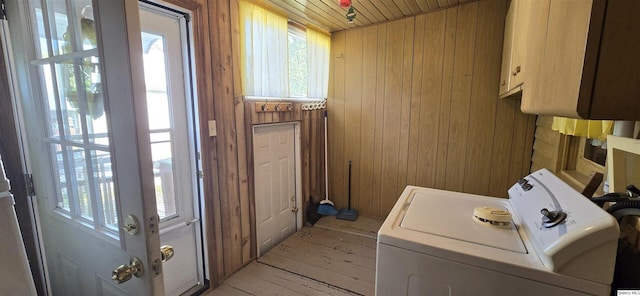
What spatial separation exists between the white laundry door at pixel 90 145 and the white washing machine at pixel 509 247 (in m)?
Answer: 0.89

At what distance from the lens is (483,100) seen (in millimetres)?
2643

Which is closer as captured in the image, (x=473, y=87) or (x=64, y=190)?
(x=64, y=190)

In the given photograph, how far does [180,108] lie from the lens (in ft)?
6.03

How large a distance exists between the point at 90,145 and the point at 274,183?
6.35ft

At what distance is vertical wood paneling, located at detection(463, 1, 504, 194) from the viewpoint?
2.51m

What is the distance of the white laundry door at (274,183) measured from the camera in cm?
256

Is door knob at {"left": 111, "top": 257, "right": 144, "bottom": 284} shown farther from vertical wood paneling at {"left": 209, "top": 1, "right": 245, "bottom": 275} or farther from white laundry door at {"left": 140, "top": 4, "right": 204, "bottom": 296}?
vertical wood paneling at {"left": 209, "top": 1, "right": 245, "bottom": 275}

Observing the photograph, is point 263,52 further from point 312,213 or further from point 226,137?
point 312,213

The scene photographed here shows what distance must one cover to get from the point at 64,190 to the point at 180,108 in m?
0.89

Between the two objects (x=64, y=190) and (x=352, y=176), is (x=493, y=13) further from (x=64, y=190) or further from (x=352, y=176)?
(x=64, y=190)

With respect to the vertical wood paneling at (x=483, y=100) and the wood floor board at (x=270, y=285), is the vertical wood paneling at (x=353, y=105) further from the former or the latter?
the wood floor board at (x=270, y=285)

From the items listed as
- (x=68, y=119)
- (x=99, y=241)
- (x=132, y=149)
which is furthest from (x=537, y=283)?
(x=68, y=119)

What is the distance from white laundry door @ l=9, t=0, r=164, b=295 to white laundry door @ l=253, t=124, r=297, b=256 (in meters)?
1.46

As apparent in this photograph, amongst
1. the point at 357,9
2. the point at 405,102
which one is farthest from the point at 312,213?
the point at 357,9
